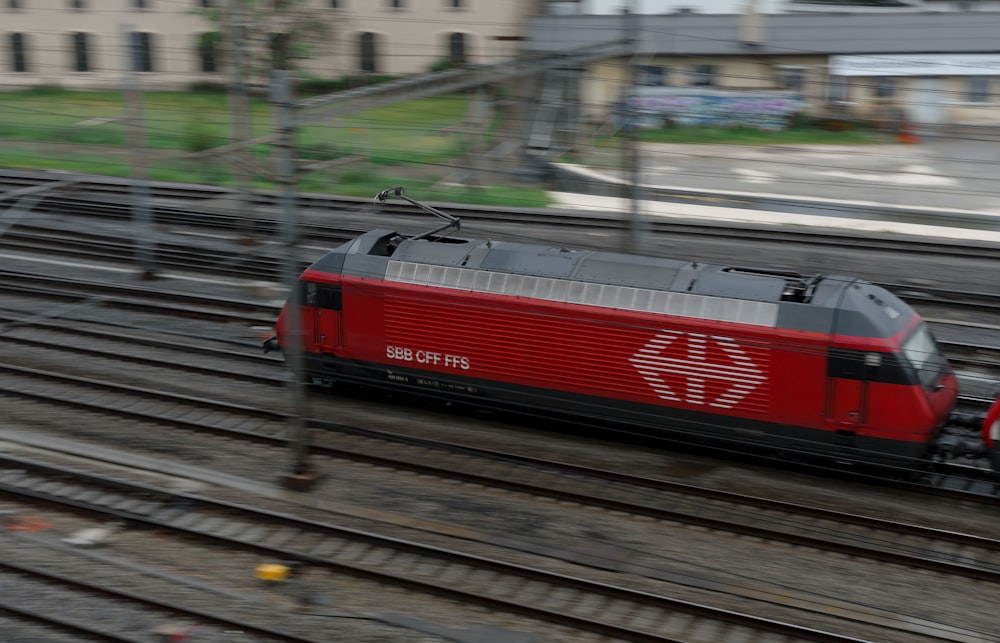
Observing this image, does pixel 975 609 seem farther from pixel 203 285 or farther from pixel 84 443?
pixel 203 285

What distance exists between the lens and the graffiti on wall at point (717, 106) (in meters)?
41.5

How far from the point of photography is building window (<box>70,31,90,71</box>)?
4641 centimetres

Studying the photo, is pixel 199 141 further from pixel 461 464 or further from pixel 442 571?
pixel 442 571

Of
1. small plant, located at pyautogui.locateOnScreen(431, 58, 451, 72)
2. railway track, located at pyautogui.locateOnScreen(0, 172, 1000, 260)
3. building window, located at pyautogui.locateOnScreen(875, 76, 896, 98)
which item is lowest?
railway track, located at pyautogui.locateOnScreen(0, 172, 1000, 260)

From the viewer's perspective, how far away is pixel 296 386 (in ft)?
43.2

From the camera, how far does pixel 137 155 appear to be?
2255cm

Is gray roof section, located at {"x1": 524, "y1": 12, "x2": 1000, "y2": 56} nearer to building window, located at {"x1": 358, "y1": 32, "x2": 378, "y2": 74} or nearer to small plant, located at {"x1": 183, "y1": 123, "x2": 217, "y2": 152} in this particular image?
building window, located at {"x1": 358, "y1": 32, "x2": 378, "y2": 74}

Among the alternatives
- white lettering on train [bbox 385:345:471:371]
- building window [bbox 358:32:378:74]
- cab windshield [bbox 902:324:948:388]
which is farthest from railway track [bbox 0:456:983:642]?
building window [bbox 358:32:378:74]

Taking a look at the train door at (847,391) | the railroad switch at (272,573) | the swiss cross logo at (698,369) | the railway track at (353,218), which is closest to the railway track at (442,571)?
the railroad switch at (272,573)

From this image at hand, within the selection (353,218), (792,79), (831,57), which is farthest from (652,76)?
(353,218)

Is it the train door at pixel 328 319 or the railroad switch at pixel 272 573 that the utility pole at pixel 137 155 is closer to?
the train door at pixel 328 319

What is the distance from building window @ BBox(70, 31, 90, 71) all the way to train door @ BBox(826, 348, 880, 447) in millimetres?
42044

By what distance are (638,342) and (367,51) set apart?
116ft

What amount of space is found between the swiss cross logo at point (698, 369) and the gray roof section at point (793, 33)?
28409mm
